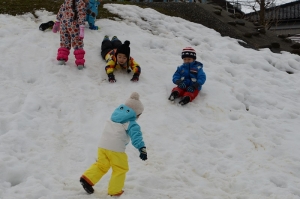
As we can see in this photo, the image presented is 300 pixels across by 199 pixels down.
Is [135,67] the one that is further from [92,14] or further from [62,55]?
[92,14]

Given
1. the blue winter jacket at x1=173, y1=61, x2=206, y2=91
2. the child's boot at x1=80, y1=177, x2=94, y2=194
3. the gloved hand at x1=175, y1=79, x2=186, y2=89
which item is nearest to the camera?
the child's boot at x1=80, y1=177, x2=94, y2=194

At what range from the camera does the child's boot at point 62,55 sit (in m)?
7.65

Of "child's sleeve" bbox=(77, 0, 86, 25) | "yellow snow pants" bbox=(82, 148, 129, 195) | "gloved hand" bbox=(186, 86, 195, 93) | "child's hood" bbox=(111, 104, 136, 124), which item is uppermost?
"child's sleeve" bbox=(77, 0, 86, 25)

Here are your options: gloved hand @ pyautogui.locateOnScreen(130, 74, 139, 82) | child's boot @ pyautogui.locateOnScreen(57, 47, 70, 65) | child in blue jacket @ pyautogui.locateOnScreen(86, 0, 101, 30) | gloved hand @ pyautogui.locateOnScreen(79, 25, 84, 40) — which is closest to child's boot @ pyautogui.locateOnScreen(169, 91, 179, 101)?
gloved hand @ pyautogui.locateOnScreen(130, 74, 139, 82)

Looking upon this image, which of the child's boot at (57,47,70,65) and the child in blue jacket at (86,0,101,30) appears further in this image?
the child in blue jacket at (86,0,101,30)

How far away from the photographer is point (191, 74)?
7.55 meters

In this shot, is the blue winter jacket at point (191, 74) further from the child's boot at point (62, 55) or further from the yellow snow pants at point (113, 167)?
the yellow snow pants at point (113, 167)

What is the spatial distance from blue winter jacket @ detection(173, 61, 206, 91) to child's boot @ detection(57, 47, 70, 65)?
8.36 ft

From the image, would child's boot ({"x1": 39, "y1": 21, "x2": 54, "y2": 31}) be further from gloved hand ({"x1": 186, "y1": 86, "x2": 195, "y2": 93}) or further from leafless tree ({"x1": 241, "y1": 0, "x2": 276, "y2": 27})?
leafless tree ({"x1": 241, "y1": 0, "x2": 276, "y2": 27})

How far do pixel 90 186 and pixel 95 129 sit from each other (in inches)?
73.1

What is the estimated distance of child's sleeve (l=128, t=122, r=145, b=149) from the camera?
3.94 meters

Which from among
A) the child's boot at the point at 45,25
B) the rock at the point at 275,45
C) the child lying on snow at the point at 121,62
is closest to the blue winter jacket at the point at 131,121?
the child lying on snow at the point at 121,62

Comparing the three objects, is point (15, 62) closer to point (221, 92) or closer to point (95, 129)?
point (95, 129)

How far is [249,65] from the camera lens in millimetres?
9648
